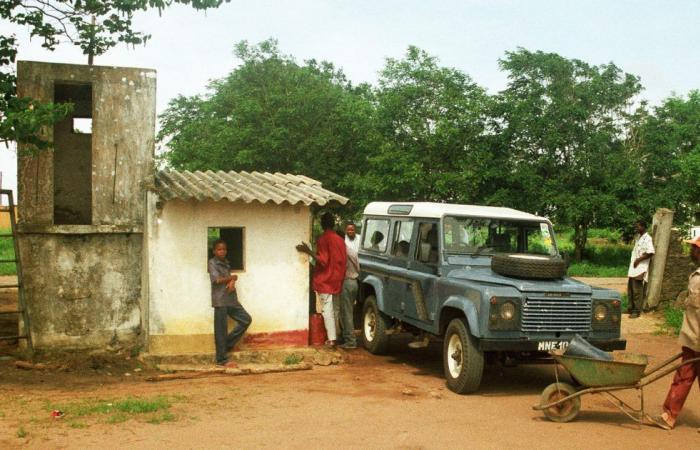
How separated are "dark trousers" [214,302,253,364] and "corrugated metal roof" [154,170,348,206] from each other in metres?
1.49

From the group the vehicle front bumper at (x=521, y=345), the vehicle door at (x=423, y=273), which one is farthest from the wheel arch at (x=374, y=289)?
the vehicle front bumper at (x=521, y=345)

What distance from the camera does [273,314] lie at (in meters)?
10.1

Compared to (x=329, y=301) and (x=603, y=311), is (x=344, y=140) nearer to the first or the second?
(x=329, y=301)

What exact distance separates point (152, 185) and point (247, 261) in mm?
1666

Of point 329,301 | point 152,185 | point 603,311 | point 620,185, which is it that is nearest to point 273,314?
point 329,301

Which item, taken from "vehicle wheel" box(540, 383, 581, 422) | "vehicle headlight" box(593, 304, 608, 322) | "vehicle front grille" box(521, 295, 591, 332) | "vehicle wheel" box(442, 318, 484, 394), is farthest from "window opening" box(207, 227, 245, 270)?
"vehicle wheel" box(540, 383, 581, 422)

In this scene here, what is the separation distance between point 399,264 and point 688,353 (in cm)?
429

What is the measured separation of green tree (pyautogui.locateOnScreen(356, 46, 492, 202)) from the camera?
1104 inches

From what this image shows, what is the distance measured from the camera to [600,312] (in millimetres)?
8016

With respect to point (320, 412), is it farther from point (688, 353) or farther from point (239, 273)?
point (688, 353)

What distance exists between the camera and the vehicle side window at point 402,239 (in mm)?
9938

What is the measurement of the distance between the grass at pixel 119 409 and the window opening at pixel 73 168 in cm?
486

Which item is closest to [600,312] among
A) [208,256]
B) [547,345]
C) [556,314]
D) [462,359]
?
[556,314]

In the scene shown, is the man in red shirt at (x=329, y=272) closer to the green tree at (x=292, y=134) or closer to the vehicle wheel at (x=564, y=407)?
the vehicle wheel at (x=564, y=407)
